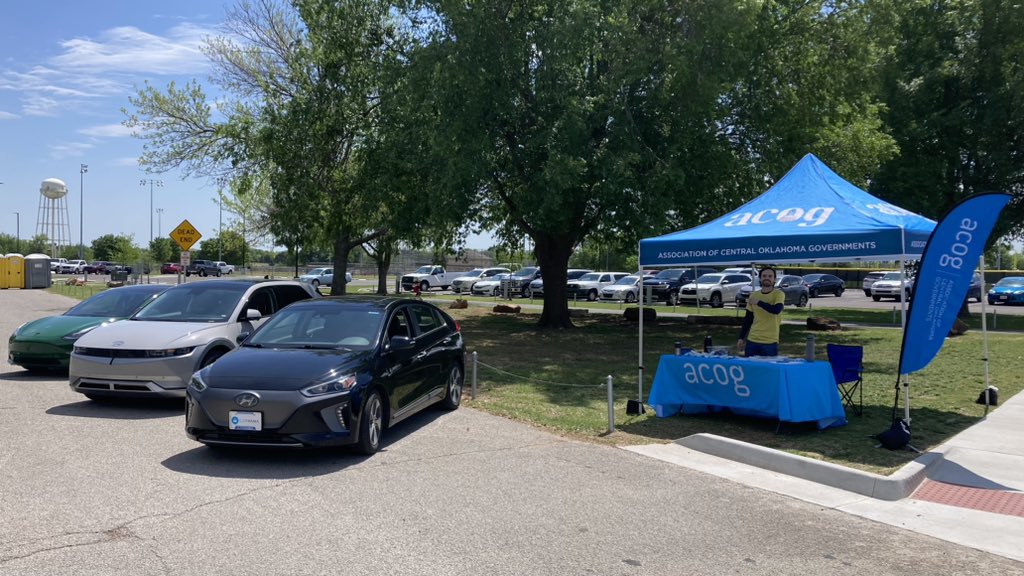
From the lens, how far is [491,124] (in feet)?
59.7

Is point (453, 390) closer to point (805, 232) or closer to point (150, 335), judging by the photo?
point (150, 335)

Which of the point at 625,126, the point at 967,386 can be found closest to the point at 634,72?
the point at 625,126

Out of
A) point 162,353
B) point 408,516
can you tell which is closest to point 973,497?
point 408,516

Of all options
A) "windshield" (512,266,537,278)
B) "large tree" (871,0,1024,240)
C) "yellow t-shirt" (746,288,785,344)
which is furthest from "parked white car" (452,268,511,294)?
"yellow t-shirt" (746,288,785,344)

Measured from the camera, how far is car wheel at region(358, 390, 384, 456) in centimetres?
736

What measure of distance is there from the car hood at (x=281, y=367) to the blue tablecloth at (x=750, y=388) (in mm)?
3956

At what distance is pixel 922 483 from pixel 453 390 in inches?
216

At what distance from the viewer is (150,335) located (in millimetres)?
9539

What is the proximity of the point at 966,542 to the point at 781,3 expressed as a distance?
16254 mm

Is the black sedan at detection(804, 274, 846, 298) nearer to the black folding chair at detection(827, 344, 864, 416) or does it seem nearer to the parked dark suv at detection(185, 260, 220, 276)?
the black folding chair at detection(827, 344, 864, 416)

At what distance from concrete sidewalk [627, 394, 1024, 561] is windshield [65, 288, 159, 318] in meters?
8.95

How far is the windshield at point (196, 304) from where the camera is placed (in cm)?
1040

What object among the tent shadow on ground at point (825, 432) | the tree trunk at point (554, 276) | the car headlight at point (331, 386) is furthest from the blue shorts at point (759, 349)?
the tree trunk at point (554, 276)

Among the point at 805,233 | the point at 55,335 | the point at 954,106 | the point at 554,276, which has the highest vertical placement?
the point at 954,106
